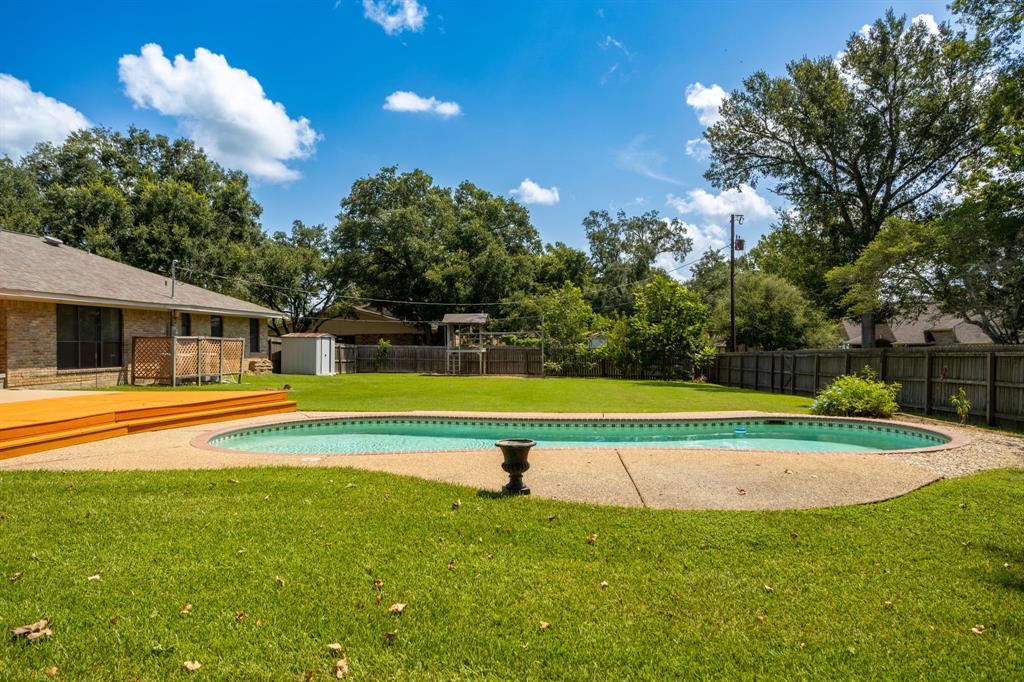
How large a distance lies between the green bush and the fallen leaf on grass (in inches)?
565

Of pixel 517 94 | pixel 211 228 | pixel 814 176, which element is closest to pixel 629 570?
pixel 517 94

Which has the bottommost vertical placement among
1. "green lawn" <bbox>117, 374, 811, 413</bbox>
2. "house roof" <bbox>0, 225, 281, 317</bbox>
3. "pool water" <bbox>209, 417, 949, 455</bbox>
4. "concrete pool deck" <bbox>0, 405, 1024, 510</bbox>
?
"pool water" <bbox>209, 417, 949, 455</bbox>

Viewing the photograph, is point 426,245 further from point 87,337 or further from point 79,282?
point 87,337

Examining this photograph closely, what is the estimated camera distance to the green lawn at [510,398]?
14117mm

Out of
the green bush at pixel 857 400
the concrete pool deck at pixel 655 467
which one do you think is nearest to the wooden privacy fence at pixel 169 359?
the concrete pool deck at pixel 655 467

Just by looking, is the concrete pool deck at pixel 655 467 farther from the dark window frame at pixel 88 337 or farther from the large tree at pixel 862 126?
the large tree at pixel 862 126

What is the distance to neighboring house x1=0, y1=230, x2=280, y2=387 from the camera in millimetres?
14594

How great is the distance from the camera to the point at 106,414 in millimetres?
9508

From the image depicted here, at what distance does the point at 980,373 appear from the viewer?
480 inches

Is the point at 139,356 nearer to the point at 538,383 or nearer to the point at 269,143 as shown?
the point at 269,143

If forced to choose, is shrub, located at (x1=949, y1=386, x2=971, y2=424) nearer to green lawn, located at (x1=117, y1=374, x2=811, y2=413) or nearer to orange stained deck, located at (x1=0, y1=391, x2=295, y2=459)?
green lawn, located at (x1=117, y1=374, x2=811, y2=413)

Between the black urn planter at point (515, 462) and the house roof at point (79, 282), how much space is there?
15.0 metres

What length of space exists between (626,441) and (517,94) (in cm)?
1345

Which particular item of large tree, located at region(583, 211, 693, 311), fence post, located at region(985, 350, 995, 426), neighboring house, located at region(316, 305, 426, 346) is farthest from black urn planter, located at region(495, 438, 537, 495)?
large tree, located at region(583, 211, 693, 311)
